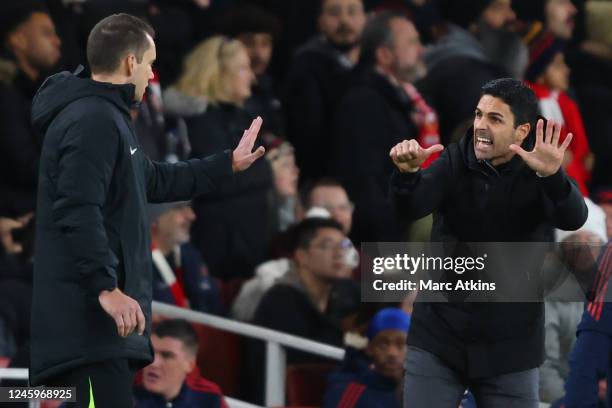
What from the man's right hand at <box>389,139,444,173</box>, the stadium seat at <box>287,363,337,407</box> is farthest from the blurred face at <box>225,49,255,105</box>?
the man's right hand at <box>389,139,444,173</box>

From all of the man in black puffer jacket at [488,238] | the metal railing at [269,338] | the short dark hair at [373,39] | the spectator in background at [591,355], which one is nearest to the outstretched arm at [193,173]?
the man in black puffer jacket at [488,238]

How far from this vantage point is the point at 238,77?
929cm

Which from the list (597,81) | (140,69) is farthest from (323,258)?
(140,69)

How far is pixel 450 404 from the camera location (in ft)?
18.3

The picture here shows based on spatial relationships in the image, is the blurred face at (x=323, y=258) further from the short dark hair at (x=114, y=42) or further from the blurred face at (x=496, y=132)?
the short dark hair at (x=114, y=42)

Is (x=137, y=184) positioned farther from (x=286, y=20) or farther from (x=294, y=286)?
(x=286, y=20)

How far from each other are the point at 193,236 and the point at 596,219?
2200mm

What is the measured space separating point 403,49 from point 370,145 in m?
0.75

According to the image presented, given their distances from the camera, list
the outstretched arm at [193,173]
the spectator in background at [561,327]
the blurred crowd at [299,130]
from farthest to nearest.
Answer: the blurred crowd at [299,130], the spectator in background at [561,327], the outstretched arm at [193,173]

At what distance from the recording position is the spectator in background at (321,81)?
9.87 meters

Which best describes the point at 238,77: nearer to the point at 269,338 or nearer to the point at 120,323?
the point at 269,338

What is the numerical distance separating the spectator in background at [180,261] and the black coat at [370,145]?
3.89 feet

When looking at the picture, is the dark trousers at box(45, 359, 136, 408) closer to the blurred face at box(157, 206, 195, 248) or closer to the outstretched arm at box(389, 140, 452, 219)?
the outstretched arm at box(389, 140, 452, 219)
